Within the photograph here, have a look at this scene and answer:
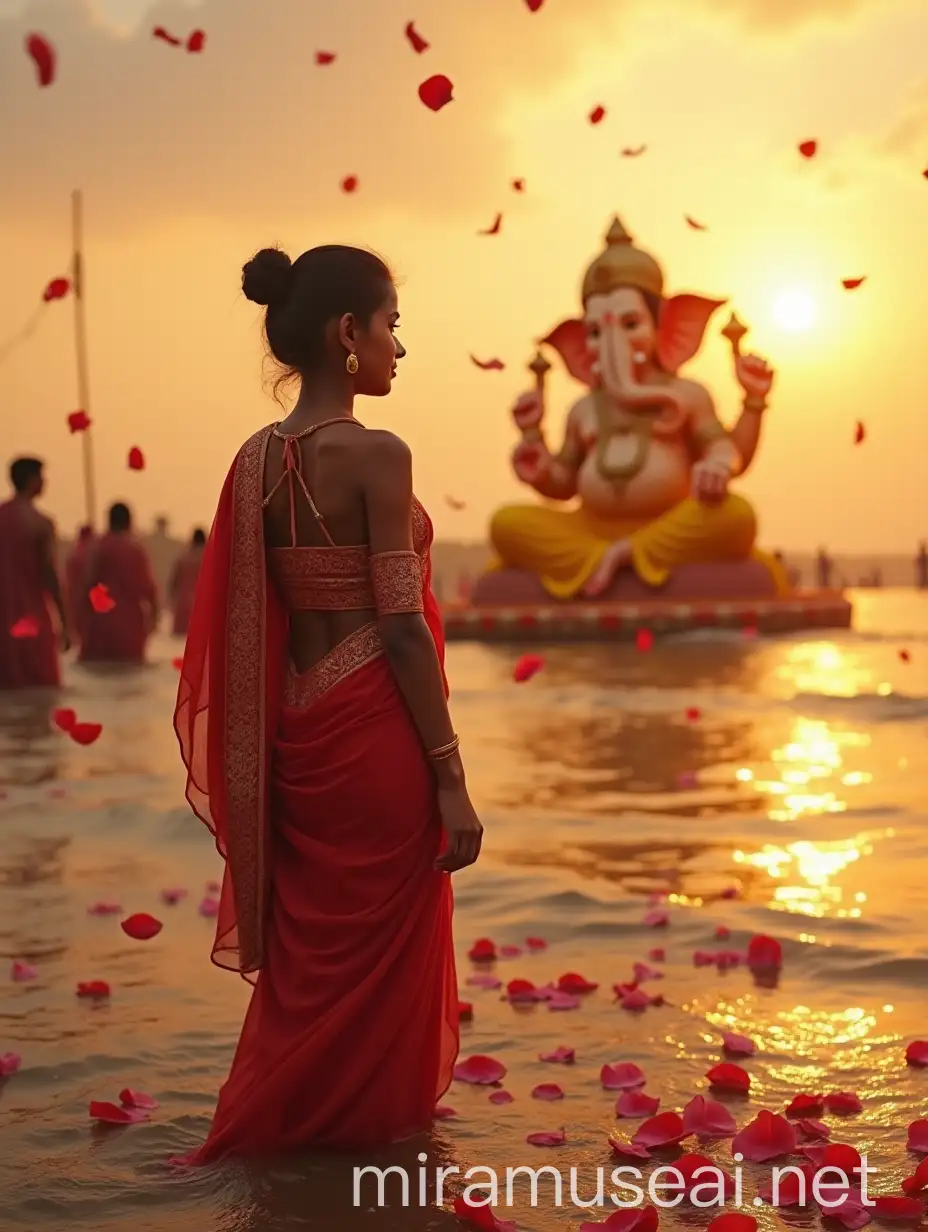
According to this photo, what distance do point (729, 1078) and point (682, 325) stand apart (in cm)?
1587

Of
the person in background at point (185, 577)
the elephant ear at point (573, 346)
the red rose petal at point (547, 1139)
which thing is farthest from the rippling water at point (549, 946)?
the elephant ear at point (573, 346)

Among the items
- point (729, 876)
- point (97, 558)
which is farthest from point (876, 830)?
point (97, 558)

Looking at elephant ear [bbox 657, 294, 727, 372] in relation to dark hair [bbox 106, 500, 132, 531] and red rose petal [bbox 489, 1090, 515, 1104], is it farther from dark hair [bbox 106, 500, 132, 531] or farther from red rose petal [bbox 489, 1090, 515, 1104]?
red rose petal [bbox 489, 1090, 515, 1104]

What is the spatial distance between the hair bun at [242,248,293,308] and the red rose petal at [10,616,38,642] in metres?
8.02

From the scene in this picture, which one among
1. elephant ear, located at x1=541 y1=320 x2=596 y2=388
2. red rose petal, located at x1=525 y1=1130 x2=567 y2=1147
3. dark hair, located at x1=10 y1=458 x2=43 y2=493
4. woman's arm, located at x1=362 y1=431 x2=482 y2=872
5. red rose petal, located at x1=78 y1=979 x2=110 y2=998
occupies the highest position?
elephant ear, located at x1=541 y1=320 x2=596 y2=388

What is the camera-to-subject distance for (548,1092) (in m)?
2.76

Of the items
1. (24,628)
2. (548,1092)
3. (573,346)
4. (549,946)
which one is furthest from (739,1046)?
(573,346)

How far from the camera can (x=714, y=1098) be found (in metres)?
2.73

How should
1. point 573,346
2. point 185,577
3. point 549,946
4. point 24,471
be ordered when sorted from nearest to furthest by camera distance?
point 549,946, point 24,471, point 185,577, point 573,346

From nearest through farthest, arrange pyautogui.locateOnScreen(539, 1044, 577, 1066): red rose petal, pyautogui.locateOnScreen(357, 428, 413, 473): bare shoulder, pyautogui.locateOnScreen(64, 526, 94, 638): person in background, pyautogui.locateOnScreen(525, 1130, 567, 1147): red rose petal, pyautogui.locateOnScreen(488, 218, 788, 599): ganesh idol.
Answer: pyautogui.locateOnScreen(357, 428, 413, 473): bare shoulder
pyautogui.locateOnScreen(525, 1130, 567, 1147): red rose petal
pyautogui.locateOnScreen(539, 1044, 577, 1066): red rose petal
pyautogui.locateOnScreen(64, 526, 94, 638): person in background
pyautogui.locateOnScreen(488, 218, 788, 599): ganesh idol

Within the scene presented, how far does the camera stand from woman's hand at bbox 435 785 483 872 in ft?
7.79

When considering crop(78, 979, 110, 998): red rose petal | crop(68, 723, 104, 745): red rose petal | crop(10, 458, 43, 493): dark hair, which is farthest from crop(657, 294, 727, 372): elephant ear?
crop(78, 979, 110, 998): red rose petal

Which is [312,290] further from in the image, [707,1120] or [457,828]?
[707,1120]

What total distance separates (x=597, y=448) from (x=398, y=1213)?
16.3 m
